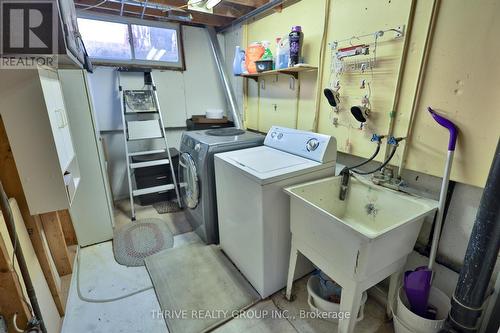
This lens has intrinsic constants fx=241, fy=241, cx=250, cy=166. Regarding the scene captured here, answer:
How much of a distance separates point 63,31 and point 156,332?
170 centimetres

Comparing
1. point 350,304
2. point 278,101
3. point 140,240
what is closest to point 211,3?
point 278,101

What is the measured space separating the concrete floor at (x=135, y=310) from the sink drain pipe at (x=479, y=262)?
48 cm

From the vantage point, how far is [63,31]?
3.75 ft

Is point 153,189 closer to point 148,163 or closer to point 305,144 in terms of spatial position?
point 148,163

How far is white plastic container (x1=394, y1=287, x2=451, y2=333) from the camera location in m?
1.20

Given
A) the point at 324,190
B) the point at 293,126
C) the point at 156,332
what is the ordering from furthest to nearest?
the point at 293,126 → the point at 324,190 → the point at 156,332

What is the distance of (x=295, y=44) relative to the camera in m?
1.89

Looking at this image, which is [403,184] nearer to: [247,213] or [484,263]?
[484,263]

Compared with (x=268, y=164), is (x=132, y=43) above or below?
above

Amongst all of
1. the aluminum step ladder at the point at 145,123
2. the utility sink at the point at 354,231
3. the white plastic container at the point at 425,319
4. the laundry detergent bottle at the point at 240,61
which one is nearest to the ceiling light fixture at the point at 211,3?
the laundry detergent bottle at the point at 240,61

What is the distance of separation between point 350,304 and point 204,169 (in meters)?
1.35

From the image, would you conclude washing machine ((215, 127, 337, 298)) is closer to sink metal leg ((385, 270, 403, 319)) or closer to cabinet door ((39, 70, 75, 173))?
sink metal leg ((385, 270, 403, 319))

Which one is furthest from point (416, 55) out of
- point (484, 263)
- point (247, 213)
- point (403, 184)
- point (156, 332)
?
point (156, 332)

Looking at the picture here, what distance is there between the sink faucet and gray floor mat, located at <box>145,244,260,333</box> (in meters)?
0.92
